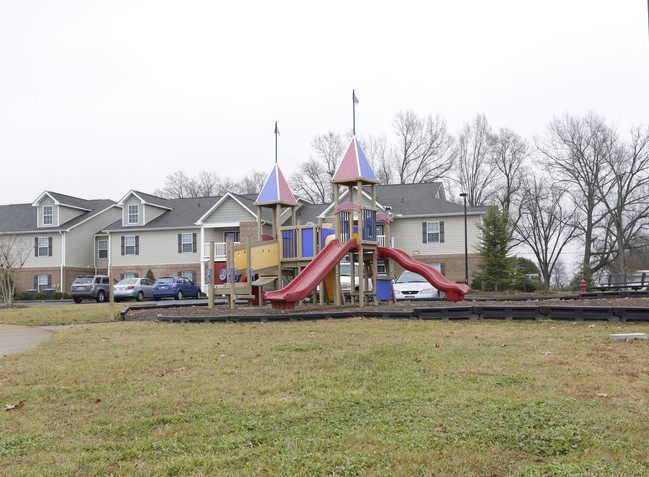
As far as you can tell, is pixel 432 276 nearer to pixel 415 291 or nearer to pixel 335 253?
pixel 335 253

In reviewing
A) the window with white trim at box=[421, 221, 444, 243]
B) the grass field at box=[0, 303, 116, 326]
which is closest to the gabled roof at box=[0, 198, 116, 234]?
the window with white trim at box=[421, 221, 444, 243]

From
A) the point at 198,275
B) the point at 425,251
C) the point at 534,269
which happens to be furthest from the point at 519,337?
the point at 534,269

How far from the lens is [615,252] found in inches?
1806

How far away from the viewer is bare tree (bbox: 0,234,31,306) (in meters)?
29.2

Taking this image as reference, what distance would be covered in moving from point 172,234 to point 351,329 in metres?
34.1

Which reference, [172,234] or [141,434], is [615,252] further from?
[141,434]

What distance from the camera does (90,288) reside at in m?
33.6

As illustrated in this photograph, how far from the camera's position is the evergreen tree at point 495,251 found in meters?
34.6

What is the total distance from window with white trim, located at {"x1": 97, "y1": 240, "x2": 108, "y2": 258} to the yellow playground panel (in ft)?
100

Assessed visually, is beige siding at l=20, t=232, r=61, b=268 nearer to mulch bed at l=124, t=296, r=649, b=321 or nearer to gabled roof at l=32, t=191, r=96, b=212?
gabled roof at l=32, t=191, r=96, b=212

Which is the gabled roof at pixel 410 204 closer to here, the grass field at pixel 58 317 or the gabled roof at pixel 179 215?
the gabled roof at pixel 179 215

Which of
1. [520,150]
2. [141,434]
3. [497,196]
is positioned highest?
[520,150]

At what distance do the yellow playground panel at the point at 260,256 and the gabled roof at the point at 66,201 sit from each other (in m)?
30.6

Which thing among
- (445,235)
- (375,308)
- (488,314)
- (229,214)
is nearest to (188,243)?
(229,214)
